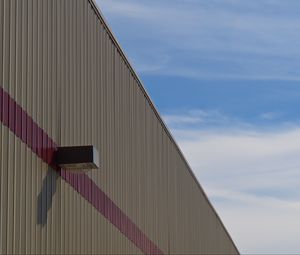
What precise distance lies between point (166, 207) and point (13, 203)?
48.7 feet

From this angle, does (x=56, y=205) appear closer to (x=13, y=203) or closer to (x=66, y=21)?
(x=13, y=203)

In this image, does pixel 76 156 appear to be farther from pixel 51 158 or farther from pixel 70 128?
pixel 70 128

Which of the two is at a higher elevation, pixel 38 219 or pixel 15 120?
pixel 15 120

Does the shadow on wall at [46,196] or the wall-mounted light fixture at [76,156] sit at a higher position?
the wall-mounted light fixture at [76,156]

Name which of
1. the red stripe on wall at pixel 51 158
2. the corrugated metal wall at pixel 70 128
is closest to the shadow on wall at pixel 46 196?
the corrugated metal wall at pixel 70 128

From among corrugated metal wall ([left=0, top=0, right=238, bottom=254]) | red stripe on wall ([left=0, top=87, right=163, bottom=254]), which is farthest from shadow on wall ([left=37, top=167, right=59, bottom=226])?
red stripe on wall ([left=0, top=87, right=163, bottom=254])

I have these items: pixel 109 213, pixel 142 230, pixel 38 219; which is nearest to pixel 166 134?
pixel 142 230

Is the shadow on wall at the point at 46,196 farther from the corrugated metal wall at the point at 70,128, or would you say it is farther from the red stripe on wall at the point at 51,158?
the red stripe on wall at the point at 51,158

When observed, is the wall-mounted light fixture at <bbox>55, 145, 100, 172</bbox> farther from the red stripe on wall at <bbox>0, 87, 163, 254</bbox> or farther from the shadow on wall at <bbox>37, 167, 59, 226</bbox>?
the shadow on wall at <bbox>37, 167, 59, 226</bbox>

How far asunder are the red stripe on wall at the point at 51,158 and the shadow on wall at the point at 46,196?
0.17m

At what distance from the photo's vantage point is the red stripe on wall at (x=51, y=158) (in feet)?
37.5

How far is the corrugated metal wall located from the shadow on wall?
0.6 inches

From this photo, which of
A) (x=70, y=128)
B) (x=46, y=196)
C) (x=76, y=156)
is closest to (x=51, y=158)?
(x=76, y=156)

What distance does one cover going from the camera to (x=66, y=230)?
14062 millimetres
